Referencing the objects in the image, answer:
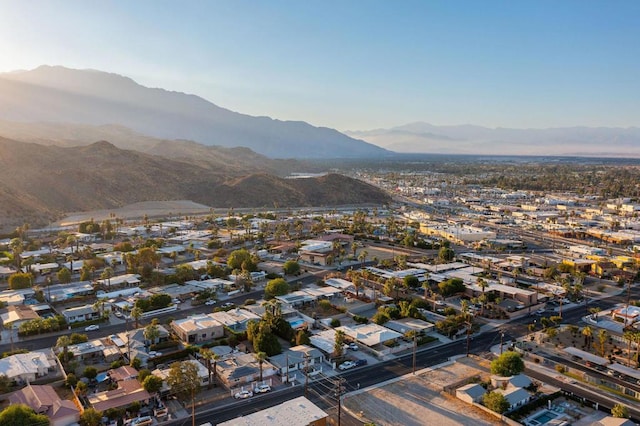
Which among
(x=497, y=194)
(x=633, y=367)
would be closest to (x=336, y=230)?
(x=633, y=367)

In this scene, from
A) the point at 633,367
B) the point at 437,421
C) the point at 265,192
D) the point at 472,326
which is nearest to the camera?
the point at 437,421

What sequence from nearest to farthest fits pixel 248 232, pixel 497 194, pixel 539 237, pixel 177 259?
pixel 177 259
pixel 248 232
pixel 539 237
pixel 497 194

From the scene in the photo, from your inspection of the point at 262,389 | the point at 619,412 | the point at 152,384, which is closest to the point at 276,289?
the point at 262,389

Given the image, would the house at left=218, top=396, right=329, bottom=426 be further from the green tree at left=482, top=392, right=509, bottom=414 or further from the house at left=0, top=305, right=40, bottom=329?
the house at left=0, top=305, right=40, bottom=329

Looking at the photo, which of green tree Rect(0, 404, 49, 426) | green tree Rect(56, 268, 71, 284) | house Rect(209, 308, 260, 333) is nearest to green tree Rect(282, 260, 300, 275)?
house Rect(209, 308, 260, 333)

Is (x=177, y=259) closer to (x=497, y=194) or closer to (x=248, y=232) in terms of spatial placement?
(x=248, y=232)

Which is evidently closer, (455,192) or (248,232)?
(248,232)

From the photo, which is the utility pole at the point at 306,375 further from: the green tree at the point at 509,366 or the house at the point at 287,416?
the green tree at the point at 509,366

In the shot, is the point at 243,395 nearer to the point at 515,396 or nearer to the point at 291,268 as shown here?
the point at 515,396
